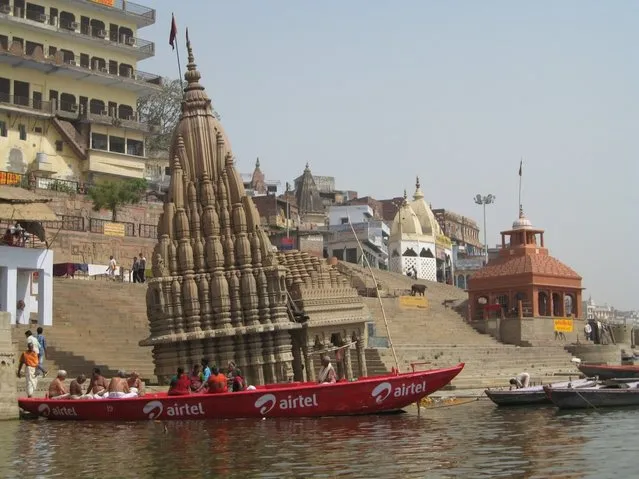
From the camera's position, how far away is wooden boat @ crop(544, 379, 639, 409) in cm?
2748

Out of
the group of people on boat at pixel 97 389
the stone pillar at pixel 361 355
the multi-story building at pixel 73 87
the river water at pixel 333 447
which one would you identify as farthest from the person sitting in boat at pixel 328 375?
the multi-story building at pixel 73 87

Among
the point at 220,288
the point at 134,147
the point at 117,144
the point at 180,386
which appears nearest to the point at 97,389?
the point at 180,386

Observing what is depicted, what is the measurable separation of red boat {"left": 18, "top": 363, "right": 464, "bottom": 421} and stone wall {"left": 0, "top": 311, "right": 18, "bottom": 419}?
2.19 ft

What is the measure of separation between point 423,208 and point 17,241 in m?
46.5

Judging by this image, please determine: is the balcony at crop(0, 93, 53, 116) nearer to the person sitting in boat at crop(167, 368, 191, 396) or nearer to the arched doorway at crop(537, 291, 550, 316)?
the arched doorway at crop(537, 291, 550, 316)

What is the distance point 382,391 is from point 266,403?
2530 millimetres

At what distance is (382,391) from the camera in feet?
78.9

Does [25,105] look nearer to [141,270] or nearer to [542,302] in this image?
[141,270]

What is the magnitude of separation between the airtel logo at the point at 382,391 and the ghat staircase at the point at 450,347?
11.2m

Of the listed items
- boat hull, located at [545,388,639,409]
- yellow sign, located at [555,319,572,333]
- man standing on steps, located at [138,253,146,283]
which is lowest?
boat hull, located at [545,388,639,409]

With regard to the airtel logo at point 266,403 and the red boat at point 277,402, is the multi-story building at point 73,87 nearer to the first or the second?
the red boat at point 277,402

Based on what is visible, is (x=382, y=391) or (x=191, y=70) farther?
(x=191, y=70)

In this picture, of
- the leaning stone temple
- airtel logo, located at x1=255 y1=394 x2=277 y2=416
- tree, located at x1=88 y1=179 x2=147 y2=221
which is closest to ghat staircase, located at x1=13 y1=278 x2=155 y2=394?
the leaning stone temple

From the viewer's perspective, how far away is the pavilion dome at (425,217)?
75.3 m
